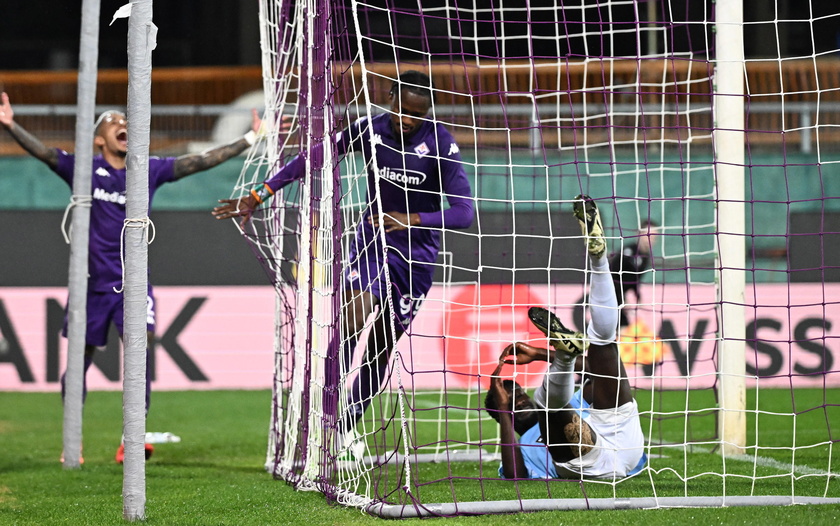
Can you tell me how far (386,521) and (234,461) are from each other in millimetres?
2610

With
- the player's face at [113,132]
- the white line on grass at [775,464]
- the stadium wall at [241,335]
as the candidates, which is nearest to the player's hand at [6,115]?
the player's face at [113,132]

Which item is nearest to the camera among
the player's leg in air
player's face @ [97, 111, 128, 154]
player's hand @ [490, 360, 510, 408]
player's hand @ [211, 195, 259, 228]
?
the player's leg in air

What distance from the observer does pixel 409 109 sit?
17.5ft

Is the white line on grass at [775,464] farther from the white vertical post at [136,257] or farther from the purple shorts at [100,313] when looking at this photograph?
the purple shorts at [100,313]

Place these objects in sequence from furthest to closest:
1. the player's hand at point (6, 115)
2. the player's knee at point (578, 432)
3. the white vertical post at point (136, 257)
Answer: the player's hand at point (6, 115) → the player's knee at point (578, 432) → the white vertical post at point (136, 257)

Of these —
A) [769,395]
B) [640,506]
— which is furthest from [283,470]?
[769,395]

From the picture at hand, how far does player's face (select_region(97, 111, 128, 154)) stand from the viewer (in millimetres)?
6566

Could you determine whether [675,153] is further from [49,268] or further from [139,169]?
[139,169]

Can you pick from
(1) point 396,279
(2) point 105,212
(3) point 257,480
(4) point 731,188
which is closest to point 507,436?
(1) point 396,279

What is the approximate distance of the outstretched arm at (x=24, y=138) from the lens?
19.8ft

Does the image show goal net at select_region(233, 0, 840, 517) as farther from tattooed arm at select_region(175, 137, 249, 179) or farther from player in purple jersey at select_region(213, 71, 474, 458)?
tattooed arm at select_region(175, 137, 249, 179)

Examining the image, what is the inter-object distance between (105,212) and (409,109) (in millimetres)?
2371

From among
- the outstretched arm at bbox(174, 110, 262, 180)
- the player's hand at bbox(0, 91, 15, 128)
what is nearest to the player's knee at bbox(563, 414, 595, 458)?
the outstretched arm at bbox(174, 110, 262, 180)

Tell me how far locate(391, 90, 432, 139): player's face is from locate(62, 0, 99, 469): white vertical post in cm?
198
